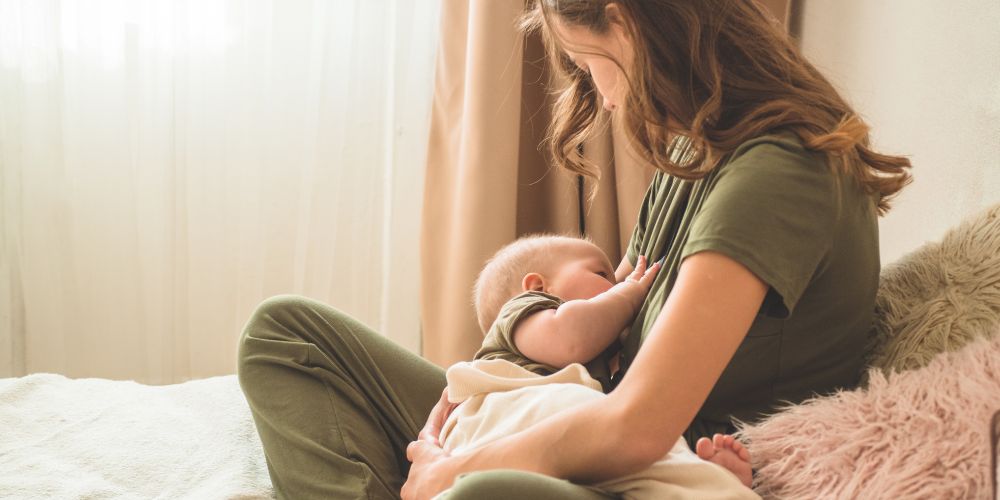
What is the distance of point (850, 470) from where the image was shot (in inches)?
38.4

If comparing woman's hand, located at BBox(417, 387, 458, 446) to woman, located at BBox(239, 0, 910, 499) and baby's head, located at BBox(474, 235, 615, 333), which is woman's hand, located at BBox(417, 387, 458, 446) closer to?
woman, located at BBox(239, 0, 910, 499)

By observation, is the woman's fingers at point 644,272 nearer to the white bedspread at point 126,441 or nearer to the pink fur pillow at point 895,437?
the pink fur pillow at point 895,437

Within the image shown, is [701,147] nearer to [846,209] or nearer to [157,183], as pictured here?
[846,209]

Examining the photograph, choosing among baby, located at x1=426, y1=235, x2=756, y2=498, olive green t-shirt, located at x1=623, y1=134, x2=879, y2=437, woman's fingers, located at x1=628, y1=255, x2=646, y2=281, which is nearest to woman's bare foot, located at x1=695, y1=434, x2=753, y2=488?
A: baby, located at x1=426, y1=235, x2=756, y2=498

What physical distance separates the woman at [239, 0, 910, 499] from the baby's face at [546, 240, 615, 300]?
12cm

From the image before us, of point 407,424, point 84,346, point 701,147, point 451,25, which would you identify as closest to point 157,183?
point 84,346

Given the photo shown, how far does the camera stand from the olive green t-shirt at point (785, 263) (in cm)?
100

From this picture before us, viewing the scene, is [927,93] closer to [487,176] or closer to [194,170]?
[487,176]

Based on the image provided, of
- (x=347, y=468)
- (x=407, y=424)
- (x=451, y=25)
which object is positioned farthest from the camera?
(x=451, y=25)

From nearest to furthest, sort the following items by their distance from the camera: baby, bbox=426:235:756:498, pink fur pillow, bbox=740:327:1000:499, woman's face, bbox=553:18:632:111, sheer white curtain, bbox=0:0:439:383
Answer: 1. pink fur pillow, bbox=740:327:1000:499
2. baby, bbox=426:235:756:498
3. woman's face, bbox=553:18:632:111
4. sheer white curtain, bbox=0:0:439:383

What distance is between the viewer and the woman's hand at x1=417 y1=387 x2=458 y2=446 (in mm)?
1291

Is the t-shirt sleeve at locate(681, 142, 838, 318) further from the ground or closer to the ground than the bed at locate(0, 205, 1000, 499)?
further from the ground

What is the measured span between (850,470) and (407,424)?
0.66 metres

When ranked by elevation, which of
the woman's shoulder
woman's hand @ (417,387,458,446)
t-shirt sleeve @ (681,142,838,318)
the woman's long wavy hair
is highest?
the woman's long wavy hair
